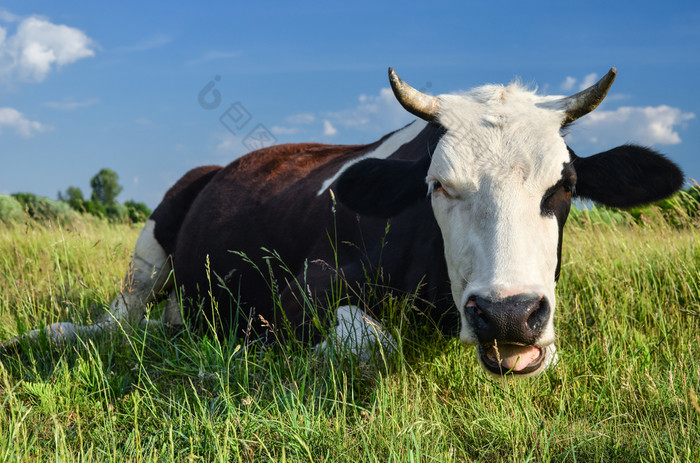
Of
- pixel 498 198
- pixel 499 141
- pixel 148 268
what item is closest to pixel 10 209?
pixel 148 268

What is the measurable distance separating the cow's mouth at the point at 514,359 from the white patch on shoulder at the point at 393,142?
2105mm

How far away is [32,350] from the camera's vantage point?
4332 mm

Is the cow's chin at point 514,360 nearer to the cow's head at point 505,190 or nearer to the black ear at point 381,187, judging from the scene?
the cow's head at point 505,190

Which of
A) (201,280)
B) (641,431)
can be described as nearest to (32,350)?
(201,280)

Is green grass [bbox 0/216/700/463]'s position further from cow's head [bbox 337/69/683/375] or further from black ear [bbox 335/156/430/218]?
black ear [bbox 335/156/430/218]

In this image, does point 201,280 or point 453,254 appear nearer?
point 453,254

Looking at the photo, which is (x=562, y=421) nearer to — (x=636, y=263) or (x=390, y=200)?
(x=390, y=200)

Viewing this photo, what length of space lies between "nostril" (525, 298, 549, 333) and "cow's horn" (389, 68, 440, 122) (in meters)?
1.35

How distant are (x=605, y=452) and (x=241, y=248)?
3357 mm

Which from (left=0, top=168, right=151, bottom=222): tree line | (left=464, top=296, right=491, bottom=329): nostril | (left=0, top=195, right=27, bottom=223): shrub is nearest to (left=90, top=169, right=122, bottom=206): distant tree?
(left=0, top=168, right=151, bottom=222): tree line

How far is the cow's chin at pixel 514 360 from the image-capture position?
9.64 ft

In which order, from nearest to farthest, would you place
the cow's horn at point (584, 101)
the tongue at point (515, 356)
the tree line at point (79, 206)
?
the tongue at point (515, 356), the cow's horn at point (584, 101), the tree line at point (79, 206)

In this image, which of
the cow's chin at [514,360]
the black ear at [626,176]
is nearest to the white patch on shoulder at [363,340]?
the cow's chin at [514,360]

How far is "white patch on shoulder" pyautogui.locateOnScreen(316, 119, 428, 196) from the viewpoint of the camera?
188 inches
